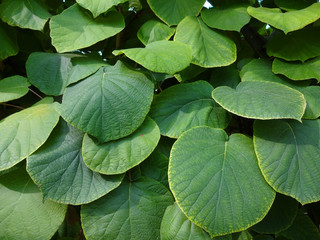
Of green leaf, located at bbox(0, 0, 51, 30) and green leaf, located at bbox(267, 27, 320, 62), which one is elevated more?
green leaf, located at bbox(0, 0, 51, 30)

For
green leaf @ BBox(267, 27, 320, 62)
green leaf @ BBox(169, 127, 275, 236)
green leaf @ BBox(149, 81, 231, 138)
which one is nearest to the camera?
green leaf @ BBox(169, 127, 275, 236)

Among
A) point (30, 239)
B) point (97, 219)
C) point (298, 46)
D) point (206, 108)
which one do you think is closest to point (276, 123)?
point (206, 108)

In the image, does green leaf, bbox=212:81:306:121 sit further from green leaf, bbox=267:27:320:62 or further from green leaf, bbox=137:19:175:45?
green leaf, bbox=137:19:175:45

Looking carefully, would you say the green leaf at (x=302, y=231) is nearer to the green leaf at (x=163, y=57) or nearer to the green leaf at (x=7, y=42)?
the green leaf at (x=163, y=57)

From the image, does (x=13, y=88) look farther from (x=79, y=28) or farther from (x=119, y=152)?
(x=119, y=152)

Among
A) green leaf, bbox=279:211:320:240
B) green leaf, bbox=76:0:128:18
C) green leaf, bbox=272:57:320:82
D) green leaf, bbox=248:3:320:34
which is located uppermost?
green leaf, bbox=76:0:128:18

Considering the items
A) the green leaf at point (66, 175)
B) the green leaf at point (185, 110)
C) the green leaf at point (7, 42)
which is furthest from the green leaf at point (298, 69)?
the green leaf at point (7, 42)

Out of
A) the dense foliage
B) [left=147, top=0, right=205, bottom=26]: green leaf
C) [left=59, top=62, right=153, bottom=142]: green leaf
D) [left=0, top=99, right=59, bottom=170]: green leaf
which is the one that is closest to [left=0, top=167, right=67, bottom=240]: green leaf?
the dense foliage
